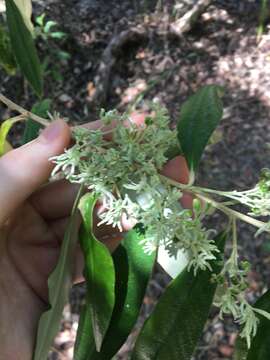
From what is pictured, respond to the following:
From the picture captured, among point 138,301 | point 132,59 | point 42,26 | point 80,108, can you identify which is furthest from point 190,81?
point 138,301

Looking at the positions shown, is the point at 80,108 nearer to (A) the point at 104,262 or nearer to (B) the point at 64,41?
(B) the point at 64,41

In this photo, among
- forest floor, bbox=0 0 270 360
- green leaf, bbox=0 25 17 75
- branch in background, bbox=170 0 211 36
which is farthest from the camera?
branch in background, bbox=170 0 211 36

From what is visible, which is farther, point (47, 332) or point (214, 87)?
point (214, 87)

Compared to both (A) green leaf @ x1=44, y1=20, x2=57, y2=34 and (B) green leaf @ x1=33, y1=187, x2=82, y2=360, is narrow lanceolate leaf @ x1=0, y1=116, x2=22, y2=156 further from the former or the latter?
(A) green leaf @ x1=44, y1=20, x2=57, y2=34

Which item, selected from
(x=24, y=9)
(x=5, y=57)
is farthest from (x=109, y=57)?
(x=24, y=9)

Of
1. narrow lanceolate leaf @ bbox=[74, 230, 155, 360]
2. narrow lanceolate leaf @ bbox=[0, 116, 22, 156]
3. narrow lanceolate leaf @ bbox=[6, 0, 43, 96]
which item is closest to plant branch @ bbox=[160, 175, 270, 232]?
narrow lanceolate leaf @ bbox=[74, 230, 155, 360]

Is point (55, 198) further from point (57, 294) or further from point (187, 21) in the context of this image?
point (187, 21)

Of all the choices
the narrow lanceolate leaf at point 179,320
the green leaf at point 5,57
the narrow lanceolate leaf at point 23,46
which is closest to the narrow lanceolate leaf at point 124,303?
the narrow lanceolate leaf at point 179,320
